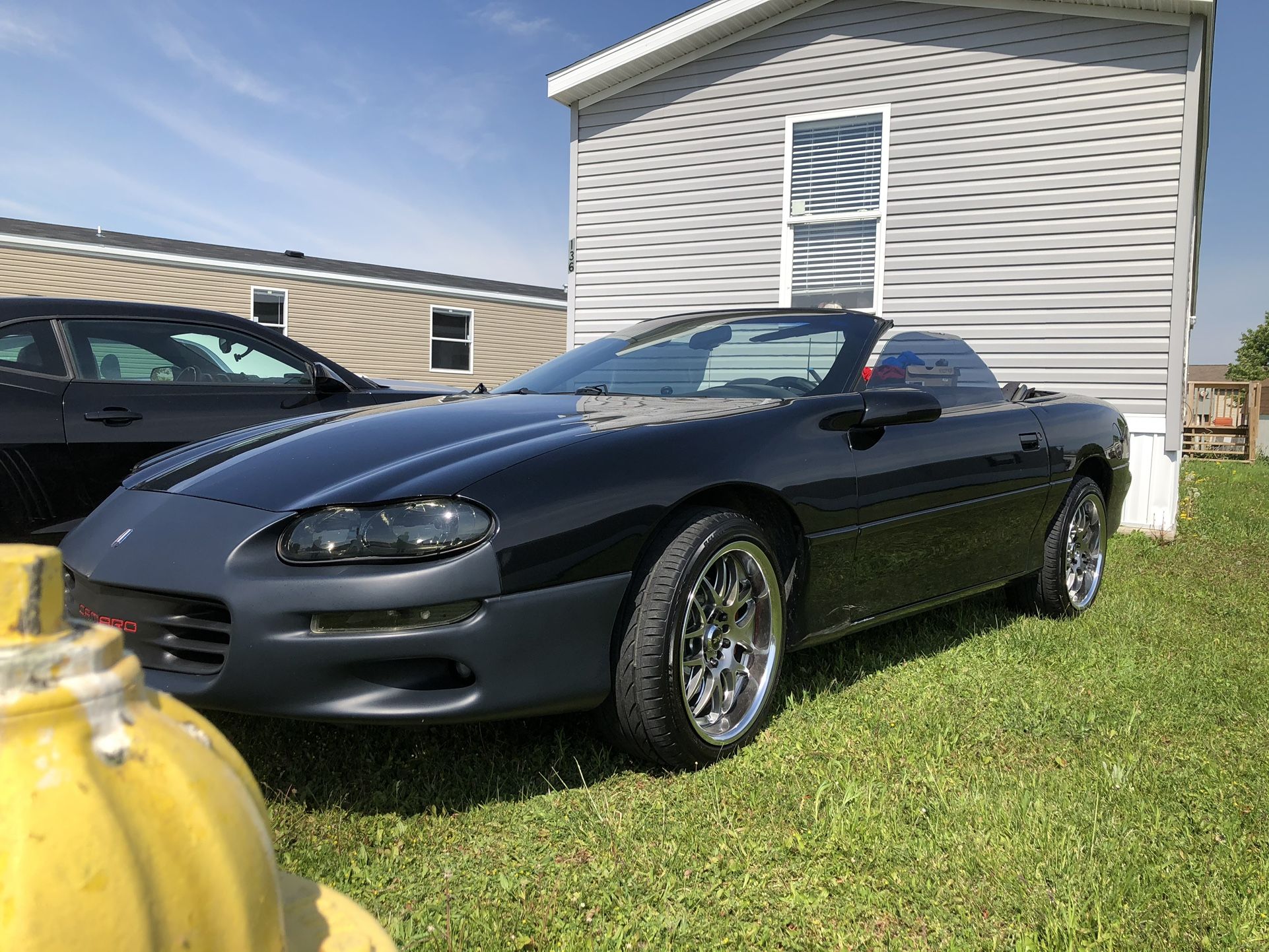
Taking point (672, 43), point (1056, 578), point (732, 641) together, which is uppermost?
point (672, 43)

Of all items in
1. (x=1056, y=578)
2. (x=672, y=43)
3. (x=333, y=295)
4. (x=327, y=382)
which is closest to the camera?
(x=1056, y=578)

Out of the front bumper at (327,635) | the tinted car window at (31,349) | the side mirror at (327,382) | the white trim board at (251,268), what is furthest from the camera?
the white trim board at (251,268)

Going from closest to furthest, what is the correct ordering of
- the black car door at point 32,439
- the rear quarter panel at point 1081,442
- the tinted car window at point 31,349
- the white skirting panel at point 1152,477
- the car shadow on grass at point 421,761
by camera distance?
the car shadow on grass at point 421,761 → the black car door at point 32,439 → the tinted car window at point 31,349 → the rear quarter panel at point 1081,442 → the white skirting panel at point 1152,477

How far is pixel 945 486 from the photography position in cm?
365

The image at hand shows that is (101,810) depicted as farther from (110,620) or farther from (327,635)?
(110,620)

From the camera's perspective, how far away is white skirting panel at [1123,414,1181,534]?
24.9 ft

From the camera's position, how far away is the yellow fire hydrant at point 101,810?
1.98 feet

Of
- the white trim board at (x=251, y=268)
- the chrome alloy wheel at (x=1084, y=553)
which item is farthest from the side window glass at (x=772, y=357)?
the white trim board at (x=251, y=268)

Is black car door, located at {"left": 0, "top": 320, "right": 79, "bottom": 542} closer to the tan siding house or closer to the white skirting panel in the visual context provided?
the white skirting panel

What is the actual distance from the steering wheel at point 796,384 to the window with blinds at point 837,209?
5318mm

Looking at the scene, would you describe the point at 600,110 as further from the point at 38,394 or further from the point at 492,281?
the point at 492,281

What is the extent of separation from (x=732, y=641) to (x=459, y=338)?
1978 centimetres

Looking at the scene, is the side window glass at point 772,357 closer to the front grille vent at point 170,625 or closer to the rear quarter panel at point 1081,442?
the rear quarter panel at point 1081,442

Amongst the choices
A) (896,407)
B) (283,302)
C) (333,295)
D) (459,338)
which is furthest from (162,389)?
(459,338)
